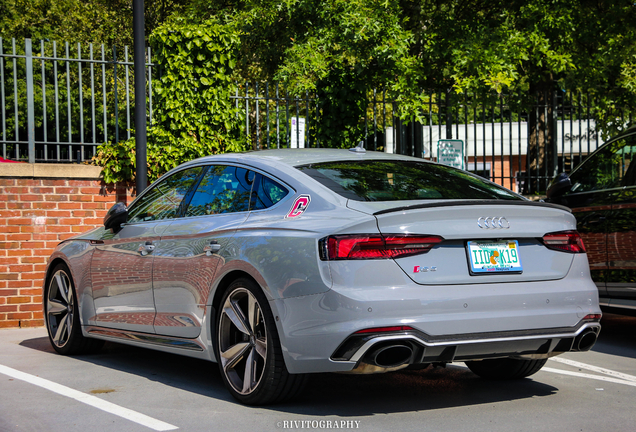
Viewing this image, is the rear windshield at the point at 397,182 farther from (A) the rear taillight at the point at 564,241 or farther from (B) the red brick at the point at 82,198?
(B) the red brick at the point at 82,198

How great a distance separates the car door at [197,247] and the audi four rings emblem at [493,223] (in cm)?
150

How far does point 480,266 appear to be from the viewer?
4.26 meters

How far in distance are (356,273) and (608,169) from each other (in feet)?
14.1

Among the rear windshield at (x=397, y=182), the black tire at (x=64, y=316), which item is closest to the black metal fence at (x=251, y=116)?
the black tire at (x=64, y=316)

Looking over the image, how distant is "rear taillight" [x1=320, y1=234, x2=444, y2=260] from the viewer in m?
Result: 4.12

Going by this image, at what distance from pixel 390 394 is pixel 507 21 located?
10665mm

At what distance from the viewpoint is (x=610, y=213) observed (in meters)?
7.21

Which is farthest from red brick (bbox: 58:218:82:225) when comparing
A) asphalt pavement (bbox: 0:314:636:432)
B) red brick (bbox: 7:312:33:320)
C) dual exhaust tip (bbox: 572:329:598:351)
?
dual exhaust tip (bbox: 572:329:598:351)

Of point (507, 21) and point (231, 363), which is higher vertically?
point (507, 21)

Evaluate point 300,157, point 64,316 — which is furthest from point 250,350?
point 64,316

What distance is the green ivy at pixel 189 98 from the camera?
9.88 metres

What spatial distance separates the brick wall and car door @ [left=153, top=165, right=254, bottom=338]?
→ 384cm

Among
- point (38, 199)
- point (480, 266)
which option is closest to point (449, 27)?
point (38, 199)

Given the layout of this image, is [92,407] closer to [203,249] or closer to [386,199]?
[203,249]
